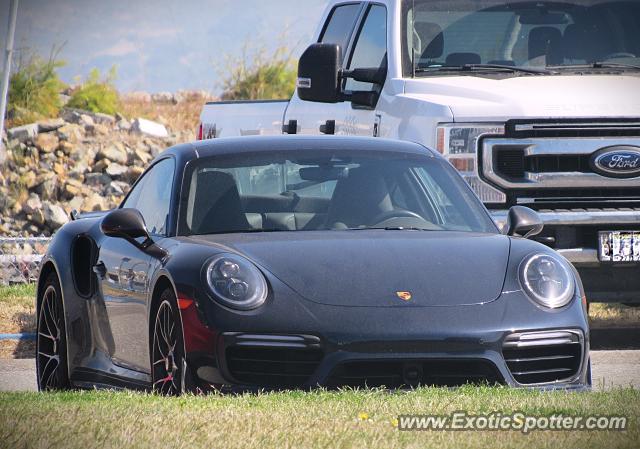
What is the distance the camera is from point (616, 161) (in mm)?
12047

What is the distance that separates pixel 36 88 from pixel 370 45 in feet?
49.7

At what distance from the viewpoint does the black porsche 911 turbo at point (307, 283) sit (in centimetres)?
774

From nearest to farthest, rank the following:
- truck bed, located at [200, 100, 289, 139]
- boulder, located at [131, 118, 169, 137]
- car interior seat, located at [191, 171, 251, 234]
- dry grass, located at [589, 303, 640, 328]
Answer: car interior seat, located at [191, 171, 251, 234] → dry grass, located at [589, 303, 640, 328] → truck bed, located at [200, 100, 289, 139] → boulder, located at [131, 118, 169, 137]

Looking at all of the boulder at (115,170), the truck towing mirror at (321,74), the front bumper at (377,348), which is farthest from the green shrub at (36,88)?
the front bumper at (377,348)

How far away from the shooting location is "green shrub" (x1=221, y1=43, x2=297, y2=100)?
30.2m

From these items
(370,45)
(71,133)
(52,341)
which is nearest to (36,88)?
(71,133)

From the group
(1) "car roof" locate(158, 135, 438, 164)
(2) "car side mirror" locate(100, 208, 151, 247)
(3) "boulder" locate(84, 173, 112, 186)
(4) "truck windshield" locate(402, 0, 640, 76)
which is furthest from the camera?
(3) "boulder" locate(84, 173, 112, 186)

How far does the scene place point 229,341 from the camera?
768 cm

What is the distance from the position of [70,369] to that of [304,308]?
229 cm

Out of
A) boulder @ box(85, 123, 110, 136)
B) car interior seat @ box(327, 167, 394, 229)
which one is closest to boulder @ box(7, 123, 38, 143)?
boulder @ box(85, 123, 110, 136)

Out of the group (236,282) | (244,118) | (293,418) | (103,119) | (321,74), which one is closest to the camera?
(293,418)

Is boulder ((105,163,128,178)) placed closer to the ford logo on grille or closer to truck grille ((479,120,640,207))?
truck grille ((479,120,640,207))

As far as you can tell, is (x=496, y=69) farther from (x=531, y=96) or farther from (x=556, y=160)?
(x=556, y=160)

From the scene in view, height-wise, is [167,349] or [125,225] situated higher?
[125,225]
